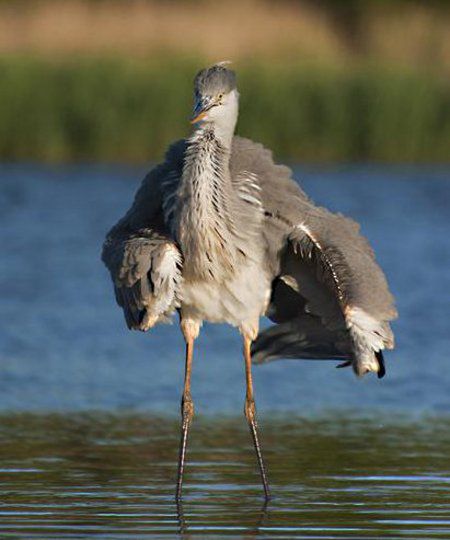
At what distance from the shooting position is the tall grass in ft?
87.0

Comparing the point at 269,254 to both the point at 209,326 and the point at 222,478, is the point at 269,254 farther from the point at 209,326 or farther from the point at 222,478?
the point at 209,326

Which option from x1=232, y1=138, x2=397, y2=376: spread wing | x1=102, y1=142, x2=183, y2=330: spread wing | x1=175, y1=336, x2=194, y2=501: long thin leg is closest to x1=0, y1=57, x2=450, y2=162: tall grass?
x1=232, y1=138, x2=397, y2=376: spread wing

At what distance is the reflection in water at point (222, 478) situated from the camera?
25.0 ft

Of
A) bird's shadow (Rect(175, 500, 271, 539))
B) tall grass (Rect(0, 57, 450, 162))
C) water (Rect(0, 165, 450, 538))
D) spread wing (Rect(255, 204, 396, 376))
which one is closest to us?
bird's shadow (Rect(175, 500, 271, 539))

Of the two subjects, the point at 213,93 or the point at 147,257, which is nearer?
the point at 147,257

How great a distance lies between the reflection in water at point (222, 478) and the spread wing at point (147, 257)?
2.88 feet

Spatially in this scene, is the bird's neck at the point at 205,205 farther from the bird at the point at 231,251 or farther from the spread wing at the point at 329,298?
the spread wing at the point at 329,298

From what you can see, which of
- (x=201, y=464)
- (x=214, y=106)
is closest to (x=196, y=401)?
(x=201, y=464)

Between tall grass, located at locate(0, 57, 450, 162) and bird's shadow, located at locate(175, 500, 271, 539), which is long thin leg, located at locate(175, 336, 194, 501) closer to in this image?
bird's shadow, located at locate(175, 500, 271, 539)

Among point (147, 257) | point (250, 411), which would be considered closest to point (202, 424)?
point (250, 411)

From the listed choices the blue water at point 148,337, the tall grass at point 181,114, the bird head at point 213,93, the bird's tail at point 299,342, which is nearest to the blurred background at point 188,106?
the tall grass at point 181,114

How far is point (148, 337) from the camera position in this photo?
1409 cm

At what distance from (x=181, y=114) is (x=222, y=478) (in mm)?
17833

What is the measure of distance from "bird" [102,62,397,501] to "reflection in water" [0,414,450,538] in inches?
10.5
